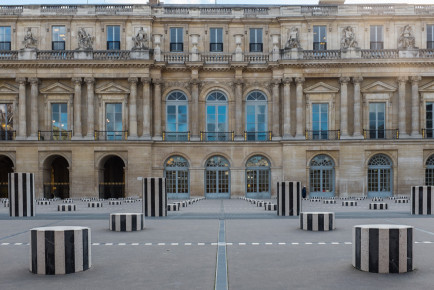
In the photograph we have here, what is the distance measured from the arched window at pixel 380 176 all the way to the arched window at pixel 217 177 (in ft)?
44.0

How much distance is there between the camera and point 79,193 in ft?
147

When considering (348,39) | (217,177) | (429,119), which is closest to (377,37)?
(348,39)

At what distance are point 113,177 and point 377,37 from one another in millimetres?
29706

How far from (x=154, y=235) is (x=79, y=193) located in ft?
102

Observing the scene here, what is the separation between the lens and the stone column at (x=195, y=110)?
4634cm

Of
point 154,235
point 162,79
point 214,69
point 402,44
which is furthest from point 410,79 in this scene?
point 154,235

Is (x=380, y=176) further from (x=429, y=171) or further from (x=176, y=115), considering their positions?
(x=176, y=115)

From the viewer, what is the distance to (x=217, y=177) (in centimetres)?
4669

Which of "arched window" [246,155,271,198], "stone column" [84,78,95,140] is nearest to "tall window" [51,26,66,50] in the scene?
"stone column" [84,78,95,140]

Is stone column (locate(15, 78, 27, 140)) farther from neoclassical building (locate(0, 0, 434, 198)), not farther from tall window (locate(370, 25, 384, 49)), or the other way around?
tall window (locate(370, 25, 384, 49))

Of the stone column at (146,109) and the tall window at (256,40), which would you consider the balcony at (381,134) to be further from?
the stone column at (146,109)


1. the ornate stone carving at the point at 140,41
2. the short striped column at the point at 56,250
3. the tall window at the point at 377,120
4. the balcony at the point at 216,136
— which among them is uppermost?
the ornate stone carving at the point at 140,41

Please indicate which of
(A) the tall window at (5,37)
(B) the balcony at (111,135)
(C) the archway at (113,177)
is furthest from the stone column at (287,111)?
(A) the tall window at (5,37)

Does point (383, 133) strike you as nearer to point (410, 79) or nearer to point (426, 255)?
point (410, 79)
